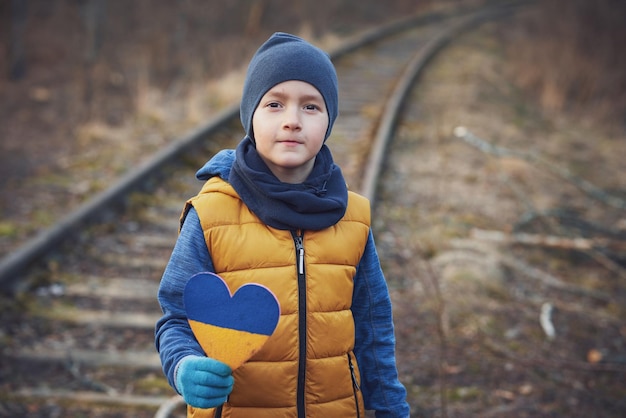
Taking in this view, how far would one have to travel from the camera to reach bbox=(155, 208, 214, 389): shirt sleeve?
165 centimetres

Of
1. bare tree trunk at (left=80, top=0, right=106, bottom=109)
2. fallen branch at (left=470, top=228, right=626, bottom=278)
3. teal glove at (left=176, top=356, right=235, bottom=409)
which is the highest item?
bare tree trunk at (left=80, top=0, right=106, bottom=109)

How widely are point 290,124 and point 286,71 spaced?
0.15 metres

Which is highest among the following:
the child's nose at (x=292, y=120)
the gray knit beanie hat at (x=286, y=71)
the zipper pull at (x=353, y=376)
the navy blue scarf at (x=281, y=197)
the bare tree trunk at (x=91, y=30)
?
the bare tree trunk at (x=91, y=30)

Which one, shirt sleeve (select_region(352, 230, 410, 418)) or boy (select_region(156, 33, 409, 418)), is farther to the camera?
shirt sleeve (select_region(352, 230, 410, 418))

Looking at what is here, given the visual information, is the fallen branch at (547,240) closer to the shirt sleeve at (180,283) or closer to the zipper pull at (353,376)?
the zipper pull at (353,376)

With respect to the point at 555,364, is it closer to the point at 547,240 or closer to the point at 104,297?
the point at 547,240

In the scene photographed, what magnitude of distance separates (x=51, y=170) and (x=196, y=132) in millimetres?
1652

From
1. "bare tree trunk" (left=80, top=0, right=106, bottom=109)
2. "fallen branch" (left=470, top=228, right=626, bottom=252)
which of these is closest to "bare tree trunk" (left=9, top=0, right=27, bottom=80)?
"bare tree trunk" (left=80, top=0, right=106, bottom=109)

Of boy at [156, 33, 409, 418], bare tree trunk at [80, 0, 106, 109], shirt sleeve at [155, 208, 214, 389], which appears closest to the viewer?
shirt sleeve at [155, 208, 214, 389]

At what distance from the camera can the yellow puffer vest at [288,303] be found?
176 centimetres

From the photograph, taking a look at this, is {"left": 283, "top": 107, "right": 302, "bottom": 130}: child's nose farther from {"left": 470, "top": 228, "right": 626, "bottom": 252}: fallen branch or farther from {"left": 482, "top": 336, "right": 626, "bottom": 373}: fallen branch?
{"left": 470, "top": 228, "right": 626, "bottom": 252}: fallen branch

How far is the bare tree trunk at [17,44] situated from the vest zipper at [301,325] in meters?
18.1

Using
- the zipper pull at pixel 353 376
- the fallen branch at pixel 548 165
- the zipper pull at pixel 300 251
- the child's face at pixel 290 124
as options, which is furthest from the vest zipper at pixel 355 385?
the fallen branch at pixel 548 165

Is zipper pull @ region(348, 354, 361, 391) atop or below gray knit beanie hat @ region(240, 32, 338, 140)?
below
